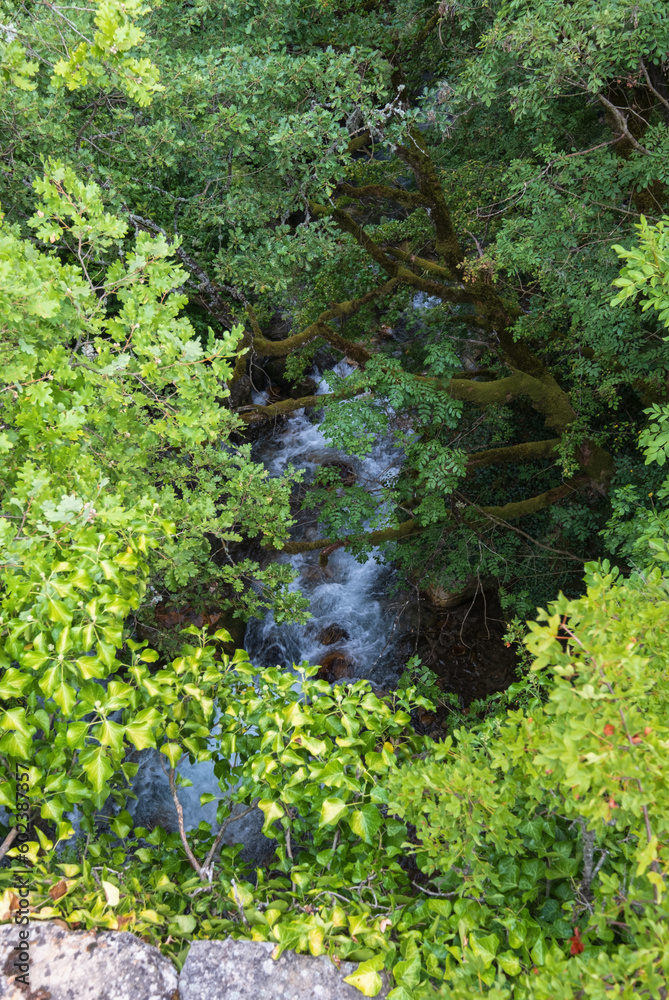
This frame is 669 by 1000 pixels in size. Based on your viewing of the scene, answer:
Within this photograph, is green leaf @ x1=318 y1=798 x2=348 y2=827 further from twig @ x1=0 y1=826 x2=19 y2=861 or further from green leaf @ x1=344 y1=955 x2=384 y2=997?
twig @ x1=0 y1=826 x2=19 y2=861

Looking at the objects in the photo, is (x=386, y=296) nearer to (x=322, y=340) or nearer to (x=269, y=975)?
(x=322, y=340)

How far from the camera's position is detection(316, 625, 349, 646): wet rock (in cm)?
953

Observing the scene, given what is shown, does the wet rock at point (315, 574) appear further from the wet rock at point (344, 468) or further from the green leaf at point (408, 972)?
the green leaf at point (408, 972)

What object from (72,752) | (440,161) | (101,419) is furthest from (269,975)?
(440,161)

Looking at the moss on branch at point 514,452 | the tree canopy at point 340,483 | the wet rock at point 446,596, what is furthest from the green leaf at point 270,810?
the wet rock at point 446,596

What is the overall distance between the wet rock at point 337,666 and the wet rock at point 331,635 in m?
0.20

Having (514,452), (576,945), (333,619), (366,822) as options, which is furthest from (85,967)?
(333,619)

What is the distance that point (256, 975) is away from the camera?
86.1 inches

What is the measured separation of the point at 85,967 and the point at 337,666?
23.5 feet

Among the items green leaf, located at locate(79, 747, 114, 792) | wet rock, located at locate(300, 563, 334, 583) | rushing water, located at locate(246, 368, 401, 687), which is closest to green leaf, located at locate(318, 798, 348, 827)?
green leaf, located at locate(79, 747, 114, 792)

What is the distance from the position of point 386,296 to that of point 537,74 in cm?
368

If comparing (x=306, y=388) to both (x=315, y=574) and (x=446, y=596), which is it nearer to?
(x=315, y=574)

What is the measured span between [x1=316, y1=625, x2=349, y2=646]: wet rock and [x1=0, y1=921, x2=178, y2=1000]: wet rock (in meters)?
7.33

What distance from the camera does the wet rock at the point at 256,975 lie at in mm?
2150
